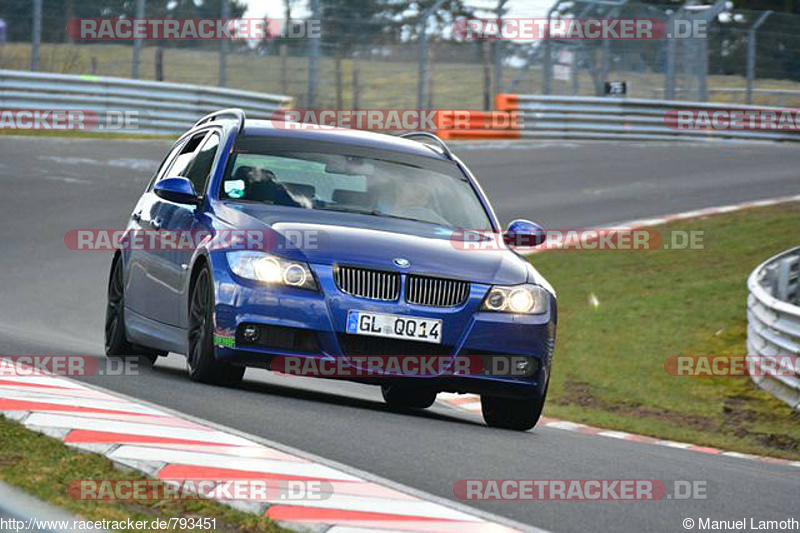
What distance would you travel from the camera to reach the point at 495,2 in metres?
31.3

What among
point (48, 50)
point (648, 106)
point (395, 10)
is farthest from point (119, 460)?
point (648, 106)

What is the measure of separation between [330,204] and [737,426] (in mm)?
4258

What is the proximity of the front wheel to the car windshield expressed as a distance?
109 cm

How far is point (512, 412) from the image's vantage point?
879 centimetres

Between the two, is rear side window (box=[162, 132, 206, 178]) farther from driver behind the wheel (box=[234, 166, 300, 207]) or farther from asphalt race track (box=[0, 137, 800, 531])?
asphalt race track (box=[0, 137, 800, 531])

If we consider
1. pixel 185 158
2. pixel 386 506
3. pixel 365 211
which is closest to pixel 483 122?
pixel 185 158

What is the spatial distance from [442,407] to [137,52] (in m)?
18.6

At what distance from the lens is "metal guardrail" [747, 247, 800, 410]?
12.1 m

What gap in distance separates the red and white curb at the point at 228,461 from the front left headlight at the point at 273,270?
1.04 meters

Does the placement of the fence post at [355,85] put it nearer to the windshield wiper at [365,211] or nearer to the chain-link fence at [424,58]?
the chain-link fence at [424,58]

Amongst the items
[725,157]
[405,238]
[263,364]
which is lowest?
[725,157]

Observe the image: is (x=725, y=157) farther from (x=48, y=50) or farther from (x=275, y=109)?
(x=48, y=50)

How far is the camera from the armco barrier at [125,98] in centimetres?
2670

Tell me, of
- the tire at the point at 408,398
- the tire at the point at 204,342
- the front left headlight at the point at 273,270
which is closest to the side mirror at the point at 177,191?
the tire at the point at 204,342
